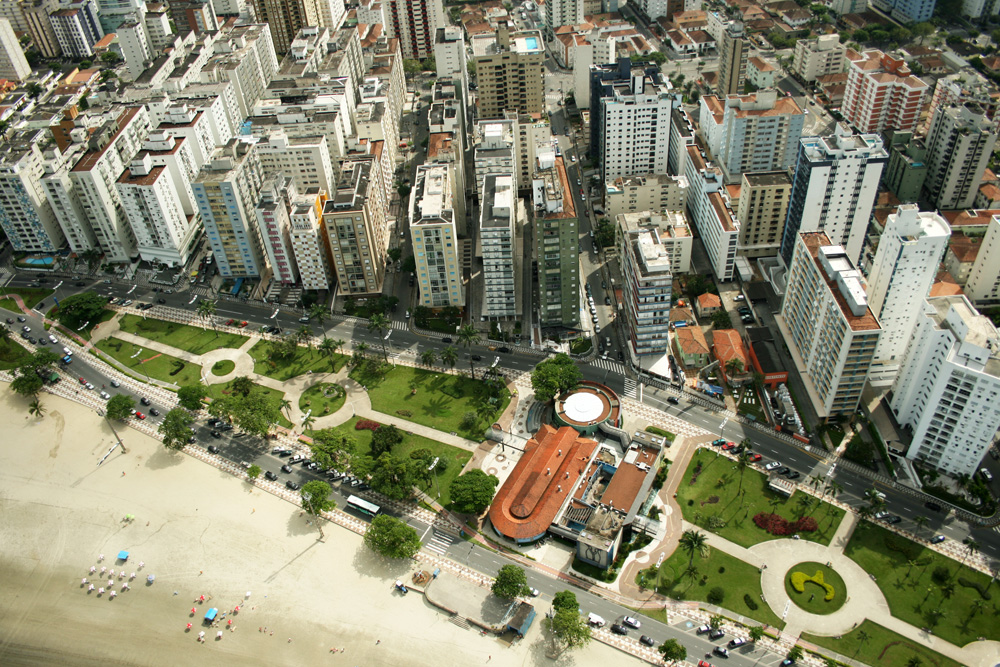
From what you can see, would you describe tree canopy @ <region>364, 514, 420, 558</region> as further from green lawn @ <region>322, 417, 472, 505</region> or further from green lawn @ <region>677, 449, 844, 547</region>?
green lawn @ <region>677, 449, 844, 547</region>

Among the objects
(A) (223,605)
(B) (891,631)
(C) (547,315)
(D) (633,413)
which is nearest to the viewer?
(B) (891,631)

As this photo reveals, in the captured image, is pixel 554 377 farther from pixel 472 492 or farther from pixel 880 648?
pixel 880 648

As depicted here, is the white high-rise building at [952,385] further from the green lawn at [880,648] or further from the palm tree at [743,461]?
the green lawn at [880,648]

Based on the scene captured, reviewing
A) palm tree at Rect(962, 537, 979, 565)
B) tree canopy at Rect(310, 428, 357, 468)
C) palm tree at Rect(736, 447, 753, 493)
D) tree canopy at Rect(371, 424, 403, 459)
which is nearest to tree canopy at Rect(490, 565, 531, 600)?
tree canopy at Rect(371, 424, 403, 459)

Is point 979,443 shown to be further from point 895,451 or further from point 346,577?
point 346,577

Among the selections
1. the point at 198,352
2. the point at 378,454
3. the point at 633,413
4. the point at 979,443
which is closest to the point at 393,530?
the point at 378,454

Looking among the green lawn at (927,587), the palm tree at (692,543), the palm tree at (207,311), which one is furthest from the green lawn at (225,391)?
the green lawn at (927,587)

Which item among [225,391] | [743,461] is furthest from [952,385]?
[225,391]
